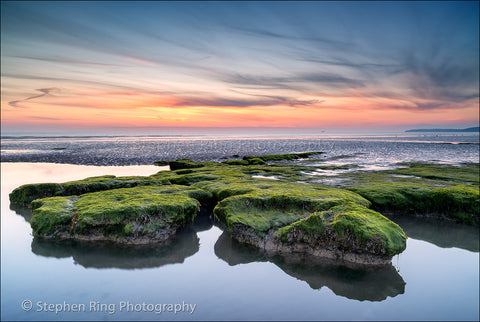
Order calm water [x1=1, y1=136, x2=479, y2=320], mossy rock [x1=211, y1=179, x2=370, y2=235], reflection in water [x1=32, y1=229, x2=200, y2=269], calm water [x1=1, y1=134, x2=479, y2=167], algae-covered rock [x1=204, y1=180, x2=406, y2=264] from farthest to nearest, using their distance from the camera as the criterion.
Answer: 1. calm water [x1=1, y1=134, x2=479, y2=167]
2. mossy rock [x1=211, y1=179, x2=370, y2=235]
3. reflection in water [x1=32, y1=229, x2=200, y2=269]
4. algae-covered rock [x1=204, y1=180, x2=406, y2=264]
5. calm water [x1=1, y1=136, x2=479, y2=320]

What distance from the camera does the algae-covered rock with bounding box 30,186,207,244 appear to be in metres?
13.5

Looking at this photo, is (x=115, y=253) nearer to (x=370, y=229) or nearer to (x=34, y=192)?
(x=370, y=229)

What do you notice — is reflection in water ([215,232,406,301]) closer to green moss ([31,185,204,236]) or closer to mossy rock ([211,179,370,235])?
mossy rock ([211,179,370,235])

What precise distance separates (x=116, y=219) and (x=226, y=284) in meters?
7.22

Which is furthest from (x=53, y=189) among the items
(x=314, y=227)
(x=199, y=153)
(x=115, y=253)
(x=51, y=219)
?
(x=199, y=153)

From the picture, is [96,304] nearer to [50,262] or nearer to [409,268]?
[50,262]

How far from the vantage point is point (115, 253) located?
12344 mm

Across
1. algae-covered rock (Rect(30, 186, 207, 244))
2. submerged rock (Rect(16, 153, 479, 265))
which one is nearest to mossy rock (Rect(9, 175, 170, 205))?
submerged rock (Rect(16, 153, 479, 265))

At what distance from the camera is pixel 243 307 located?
9.10 meters

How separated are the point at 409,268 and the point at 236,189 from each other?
1155cm

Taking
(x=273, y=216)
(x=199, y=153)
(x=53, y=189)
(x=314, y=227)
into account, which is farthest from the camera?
(x=199, y=153)

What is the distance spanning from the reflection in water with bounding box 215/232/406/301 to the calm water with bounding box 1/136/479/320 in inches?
1.6

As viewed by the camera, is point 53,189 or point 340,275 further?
point 53,189

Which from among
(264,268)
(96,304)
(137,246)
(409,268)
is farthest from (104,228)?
(409,268)
